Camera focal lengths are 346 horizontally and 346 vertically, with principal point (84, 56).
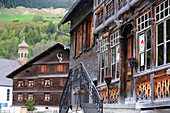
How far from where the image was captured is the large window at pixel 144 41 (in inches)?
456

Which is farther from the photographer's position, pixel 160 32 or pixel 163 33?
pixel 160 32

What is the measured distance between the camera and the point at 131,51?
1346 centimetres

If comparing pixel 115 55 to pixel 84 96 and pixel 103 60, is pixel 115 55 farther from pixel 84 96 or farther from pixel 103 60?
pixel 84 96

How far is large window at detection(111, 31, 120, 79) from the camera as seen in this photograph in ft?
47.9

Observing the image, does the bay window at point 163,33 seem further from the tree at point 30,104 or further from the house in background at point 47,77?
the tree at point 30,104

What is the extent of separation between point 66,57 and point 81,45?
32374 millimetres

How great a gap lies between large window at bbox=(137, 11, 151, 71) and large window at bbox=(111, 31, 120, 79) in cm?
234

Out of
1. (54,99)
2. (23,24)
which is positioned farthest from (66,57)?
(23,24)

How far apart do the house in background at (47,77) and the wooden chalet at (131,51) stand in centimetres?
3417

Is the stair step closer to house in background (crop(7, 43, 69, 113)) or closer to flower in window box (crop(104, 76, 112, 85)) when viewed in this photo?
flower in window box (crop(104, 76, 112, 85))

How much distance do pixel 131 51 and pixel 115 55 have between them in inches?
59.6

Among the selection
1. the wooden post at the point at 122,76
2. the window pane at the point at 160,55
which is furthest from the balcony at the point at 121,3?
the window pane at the point at 160,55

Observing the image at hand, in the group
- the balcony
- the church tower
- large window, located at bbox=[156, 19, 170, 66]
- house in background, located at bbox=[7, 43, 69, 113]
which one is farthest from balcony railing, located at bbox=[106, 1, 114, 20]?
the church tower

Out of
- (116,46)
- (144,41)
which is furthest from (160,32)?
(116,46)
